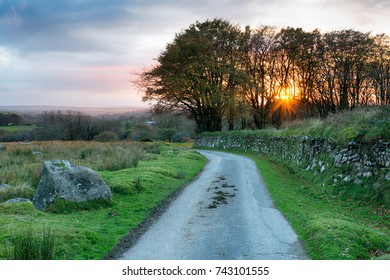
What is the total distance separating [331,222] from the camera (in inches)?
362

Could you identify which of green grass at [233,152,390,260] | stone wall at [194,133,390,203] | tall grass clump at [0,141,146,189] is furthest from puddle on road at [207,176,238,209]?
tall grass clump at [0,141,146,189]

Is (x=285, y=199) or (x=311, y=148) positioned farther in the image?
(x=311, y=148)

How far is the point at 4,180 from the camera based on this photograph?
48.0 feet

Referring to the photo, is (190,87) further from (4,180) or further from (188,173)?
(4,180)

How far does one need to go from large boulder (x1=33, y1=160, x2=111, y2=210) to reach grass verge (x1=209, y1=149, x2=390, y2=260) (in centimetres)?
640

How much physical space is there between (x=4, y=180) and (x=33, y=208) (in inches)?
206

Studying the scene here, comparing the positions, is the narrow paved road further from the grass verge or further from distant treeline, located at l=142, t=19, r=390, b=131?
distant treeline, located at l=142, t=19, r=390, b=131

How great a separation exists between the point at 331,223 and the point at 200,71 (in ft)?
126

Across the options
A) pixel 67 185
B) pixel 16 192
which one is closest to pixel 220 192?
pixel 67 185

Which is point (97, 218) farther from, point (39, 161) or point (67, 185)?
point (39, 161)

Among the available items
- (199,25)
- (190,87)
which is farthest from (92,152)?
(199,25)

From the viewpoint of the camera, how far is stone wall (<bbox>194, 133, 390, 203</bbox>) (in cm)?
1245

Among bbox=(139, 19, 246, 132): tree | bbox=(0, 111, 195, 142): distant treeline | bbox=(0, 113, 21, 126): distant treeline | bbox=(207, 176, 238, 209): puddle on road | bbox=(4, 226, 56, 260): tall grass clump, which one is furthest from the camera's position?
bbox=(0, 113, 21, 126): distant treeline

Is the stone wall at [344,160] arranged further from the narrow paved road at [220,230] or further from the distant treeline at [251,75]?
the distant treeline at [251,75]
